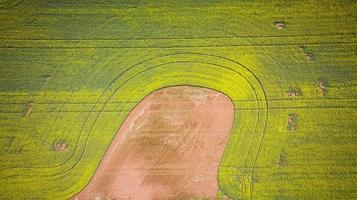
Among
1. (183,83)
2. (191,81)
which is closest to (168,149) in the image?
(183,83)

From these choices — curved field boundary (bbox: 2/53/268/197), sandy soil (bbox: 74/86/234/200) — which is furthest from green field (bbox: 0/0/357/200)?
sandy soil (bbox: 74/86/234/200)

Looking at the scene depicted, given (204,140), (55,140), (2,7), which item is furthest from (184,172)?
(2,7)

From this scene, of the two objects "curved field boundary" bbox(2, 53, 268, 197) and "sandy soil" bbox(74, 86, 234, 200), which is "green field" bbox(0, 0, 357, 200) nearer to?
"curved field boundary" bbox(2, 53, 268, 197)

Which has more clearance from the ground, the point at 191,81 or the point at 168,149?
the point at 191,81

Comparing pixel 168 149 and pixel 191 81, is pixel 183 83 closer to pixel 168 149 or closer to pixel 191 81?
pixel 191 81

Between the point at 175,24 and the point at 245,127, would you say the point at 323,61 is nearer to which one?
the point at 245,127

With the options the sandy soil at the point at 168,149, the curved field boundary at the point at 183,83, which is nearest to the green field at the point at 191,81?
the curved field boundary at the point at 183,83
